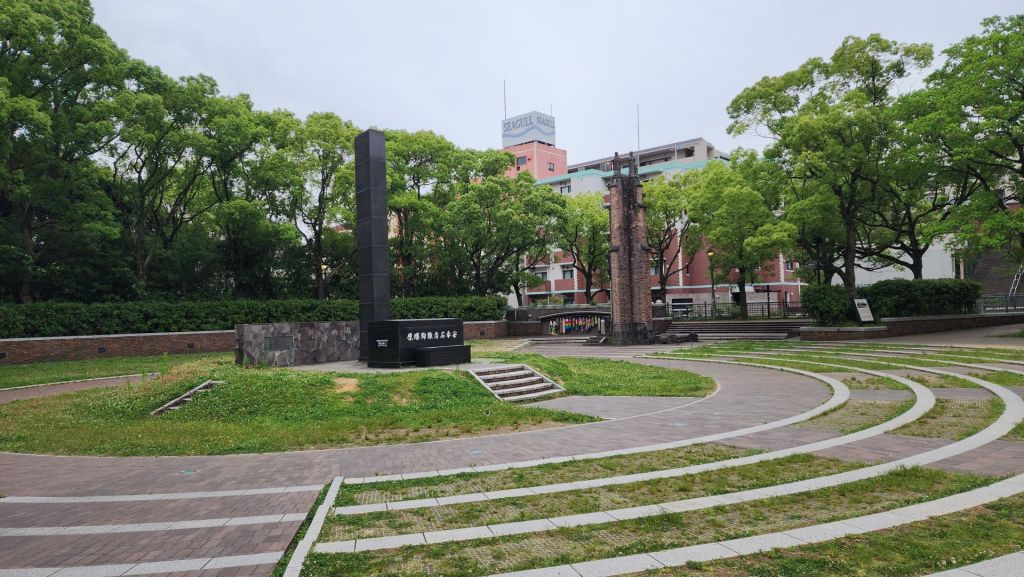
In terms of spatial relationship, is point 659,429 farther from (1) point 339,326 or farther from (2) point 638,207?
(2) point 638,207

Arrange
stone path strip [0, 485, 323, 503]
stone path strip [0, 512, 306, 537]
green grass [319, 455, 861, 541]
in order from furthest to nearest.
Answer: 1. stone path strip [0, 485, 323, 503]
2. stone path strip [0, 512, 306, 537]
3. green grass [319, 455, 861, 541]

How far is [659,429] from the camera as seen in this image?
10.2 m

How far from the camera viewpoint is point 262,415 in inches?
488

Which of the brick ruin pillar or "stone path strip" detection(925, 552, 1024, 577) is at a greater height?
the brick ruin pillar

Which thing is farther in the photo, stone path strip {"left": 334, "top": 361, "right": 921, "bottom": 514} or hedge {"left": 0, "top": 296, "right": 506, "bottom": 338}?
hedge {"left": 0, "top": 296, "right": 506, "bottom": 338}

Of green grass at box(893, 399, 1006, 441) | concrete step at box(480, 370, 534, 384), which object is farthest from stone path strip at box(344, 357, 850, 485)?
concrete step at box(480, 370, 534, 384)

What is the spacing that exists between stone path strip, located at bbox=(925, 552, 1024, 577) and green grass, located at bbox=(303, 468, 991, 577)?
1.26 metres

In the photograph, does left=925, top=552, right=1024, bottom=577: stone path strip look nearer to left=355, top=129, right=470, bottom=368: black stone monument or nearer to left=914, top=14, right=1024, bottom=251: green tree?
left=355, top=129, right=470, bottom=368: black stone monument

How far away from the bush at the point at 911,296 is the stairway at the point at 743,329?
12.0ft

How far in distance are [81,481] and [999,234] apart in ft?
101

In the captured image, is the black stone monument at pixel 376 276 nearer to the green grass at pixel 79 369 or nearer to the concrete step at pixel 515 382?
the concrete step at pixel 515 382

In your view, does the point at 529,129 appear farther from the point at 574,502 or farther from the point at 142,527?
the point at 142,527

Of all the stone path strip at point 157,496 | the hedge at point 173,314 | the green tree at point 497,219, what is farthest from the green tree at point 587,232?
the stone path strip at point 157,496

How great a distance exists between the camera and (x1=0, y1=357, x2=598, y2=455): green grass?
1018 cm
